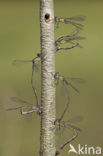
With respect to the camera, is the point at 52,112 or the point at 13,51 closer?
the point at 52,112

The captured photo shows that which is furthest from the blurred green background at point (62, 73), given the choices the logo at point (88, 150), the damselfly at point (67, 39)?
the damselfly at point (67, 39)

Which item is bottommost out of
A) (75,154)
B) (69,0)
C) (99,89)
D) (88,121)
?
(75,154)

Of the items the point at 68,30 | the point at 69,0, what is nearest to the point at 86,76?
the point at 68,30

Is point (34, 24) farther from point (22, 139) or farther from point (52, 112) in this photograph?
point (52, 112)

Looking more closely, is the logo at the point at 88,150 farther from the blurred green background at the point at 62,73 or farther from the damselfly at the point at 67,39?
the damselfly at the point at 67,39

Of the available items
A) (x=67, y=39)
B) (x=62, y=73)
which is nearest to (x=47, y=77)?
(x=67, y=39)

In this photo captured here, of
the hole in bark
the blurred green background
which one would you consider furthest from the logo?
the hole in bark

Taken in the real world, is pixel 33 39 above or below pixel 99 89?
above

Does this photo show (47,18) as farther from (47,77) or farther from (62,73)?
(62,73)
